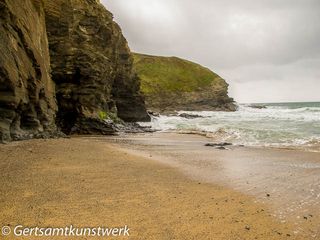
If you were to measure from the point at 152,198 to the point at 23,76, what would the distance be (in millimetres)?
10882

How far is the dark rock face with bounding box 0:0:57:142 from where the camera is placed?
42.3 ft

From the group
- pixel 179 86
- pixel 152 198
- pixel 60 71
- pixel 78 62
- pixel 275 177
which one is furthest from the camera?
pixel 179 86

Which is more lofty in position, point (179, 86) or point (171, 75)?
point (171, 75)

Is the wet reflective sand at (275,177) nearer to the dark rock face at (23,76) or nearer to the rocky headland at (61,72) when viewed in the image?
the dark rock face at (23,76)

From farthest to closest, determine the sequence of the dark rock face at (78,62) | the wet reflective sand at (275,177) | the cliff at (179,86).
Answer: the cliff at (179,86), the dark rock face at (78,62), the wet reflective sand at (275,177)

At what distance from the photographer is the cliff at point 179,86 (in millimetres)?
79650

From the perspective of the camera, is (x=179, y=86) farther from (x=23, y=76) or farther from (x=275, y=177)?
(x=275, y=177)

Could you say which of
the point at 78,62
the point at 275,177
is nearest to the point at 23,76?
the point at 78,62

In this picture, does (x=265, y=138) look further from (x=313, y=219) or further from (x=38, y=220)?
(x=38, y=220)

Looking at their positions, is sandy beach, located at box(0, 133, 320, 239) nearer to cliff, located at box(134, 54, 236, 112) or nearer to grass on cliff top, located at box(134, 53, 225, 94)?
cliff, located at box(134, 54, 236, 112)

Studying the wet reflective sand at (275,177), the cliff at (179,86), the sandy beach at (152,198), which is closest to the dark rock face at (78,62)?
the wet reflective sand at (275,177)

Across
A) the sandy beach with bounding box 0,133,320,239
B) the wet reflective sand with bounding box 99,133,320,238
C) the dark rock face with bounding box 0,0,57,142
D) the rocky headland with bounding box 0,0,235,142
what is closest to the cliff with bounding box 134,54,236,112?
the rocky headland with bounding box 0,0,235,142

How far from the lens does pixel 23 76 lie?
14641mm

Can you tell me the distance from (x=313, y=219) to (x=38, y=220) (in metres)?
4.55
